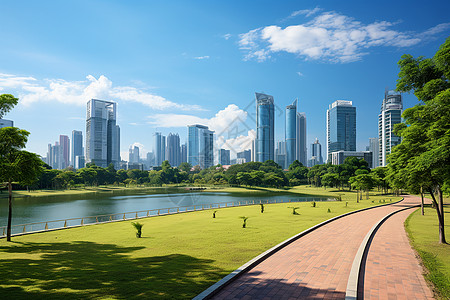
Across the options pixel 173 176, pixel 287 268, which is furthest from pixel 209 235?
pixel 173 176

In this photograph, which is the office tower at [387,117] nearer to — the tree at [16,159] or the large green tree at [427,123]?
the large green tree at [427,123]

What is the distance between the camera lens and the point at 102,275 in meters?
9.48

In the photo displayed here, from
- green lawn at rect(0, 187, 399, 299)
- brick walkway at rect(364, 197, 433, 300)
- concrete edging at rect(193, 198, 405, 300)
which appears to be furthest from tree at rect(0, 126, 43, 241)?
brick walkway at rect(364, 197, 433, 300)

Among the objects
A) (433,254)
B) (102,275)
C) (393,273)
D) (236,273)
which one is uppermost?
(236,273)

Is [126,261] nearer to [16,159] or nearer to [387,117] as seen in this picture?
[16,159]

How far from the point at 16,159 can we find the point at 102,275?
1146cm

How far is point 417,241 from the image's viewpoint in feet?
49.9

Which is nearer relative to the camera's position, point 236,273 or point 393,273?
point 236,273

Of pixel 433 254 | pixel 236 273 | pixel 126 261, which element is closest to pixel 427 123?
pixel 433 254

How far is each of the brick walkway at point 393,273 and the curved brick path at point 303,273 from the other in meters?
0.17

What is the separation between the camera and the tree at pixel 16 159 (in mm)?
16047

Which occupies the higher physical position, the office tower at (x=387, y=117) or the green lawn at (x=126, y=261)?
the office tower at (x=387, y=117)

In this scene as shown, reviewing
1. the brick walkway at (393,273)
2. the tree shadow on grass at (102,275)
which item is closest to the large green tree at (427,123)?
the brick walkway at (393,273)

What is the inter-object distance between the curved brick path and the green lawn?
0.99 meters
